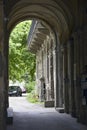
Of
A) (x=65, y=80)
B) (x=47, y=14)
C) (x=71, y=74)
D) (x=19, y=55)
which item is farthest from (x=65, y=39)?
(x=19, y=55)

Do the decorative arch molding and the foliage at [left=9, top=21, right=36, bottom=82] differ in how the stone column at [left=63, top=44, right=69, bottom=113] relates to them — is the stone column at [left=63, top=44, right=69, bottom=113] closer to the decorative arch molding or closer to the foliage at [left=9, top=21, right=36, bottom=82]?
the decorative arch molding

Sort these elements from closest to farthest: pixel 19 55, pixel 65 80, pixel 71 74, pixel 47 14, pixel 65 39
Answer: pixel 71 74 < pixel 65 80 < pixel 65 39 < pixel 47 14 < pixel 19 55

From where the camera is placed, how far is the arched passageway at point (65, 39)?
A: 69.3 ft

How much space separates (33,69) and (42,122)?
3762cm

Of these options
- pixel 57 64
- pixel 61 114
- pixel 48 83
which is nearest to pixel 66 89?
pixel 61 114

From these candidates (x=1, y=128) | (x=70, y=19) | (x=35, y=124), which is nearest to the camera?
(x=1, y=128)

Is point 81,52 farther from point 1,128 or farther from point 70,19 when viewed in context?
point 1,128

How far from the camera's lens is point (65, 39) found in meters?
27.2

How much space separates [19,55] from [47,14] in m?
25.2

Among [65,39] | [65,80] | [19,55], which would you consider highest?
[19,55]

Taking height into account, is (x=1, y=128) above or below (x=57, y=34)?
below

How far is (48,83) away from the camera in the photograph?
3547cm

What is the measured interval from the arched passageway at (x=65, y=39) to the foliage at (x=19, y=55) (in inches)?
895

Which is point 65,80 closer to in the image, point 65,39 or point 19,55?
point 65,39
